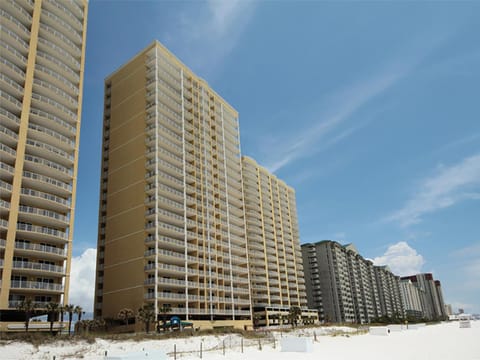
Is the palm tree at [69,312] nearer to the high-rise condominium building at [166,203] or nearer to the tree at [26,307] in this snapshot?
the tree at [26,307]

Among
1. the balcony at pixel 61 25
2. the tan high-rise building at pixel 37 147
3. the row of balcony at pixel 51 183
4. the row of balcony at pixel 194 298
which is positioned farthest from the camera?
the row of balcony at pixel 194 298

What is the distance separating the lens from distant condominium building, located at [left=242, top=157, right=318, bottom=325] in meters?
107

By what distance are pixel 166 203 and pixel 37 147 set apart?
2451 centimetres

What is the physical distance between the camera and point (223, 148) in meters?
99.6

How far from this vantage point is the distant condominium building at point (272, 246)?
107 meters

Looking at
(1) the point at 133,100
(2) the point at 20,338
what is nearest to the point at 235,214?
(1) the point at 133,100

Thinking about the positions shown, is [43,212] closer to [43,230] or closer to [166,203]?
[43,230]

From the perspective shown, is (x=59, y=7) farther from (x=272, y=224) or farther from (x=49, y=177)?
(x=272, y=224)

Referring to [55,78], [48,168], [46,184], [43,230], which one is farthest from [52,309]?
[55,78]

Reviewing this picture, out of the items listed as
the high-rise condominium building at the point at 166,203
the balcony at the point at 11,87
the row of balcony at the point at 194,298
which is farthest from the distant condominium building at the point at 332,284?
the balcony at the point at 11,87

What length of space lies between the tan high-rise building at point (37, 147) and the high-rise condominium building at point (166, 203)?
1504 centimetres

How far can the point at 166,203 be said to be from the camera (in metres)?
73.2

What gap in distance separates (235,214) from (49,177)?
50284 millimetres

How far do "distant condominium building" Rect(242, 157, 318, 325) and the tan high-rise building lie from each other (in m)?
61.1
